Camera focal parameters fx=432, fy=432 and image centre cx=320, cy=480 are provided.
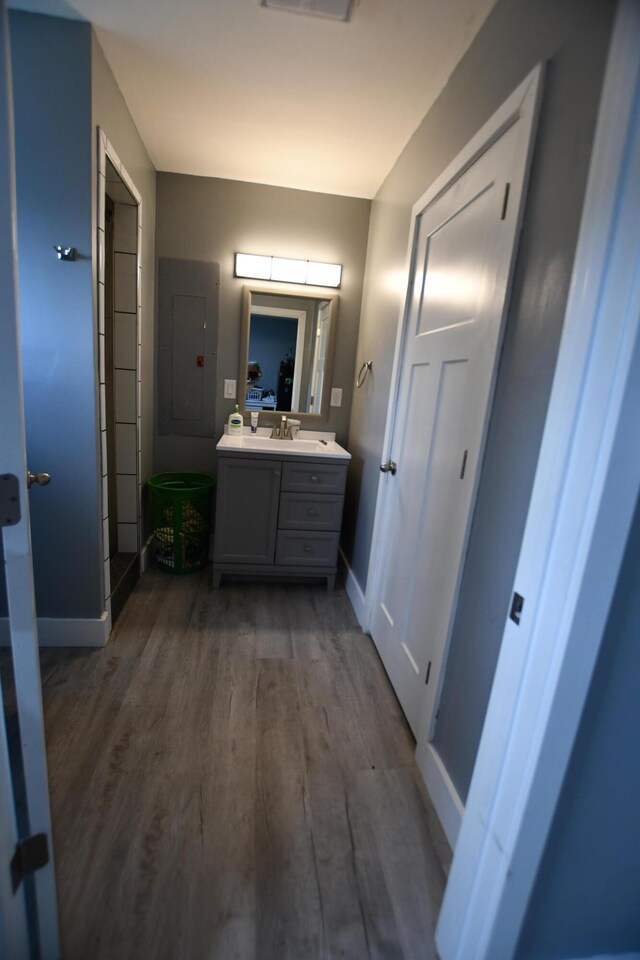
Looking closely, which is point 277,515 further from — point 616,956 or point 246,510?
point 616,956

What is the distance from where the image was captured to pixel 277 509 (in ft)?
8.00

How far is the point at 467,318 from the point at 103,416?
148cm

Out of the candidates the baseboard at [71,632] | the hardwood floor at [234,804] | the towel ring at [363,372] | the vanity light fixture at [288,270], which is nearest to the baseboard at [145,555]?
the hardwood floor at [234,804]

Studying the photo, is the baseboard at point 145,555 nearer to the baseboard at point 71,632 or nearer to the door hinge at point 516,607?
the baseboard at point 71,632

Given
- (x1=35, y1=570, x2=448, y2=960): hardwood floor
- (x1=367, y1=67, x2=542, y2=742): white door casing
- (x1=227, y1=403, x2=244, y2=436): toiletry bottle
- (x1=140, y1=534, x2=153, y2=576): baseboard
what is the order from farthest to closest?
1. (x1=227, y1=403, x2=244, y2=436): toiletry bottle
2. (x1=140, y1=534, x2=153, y2=576): baseboard
3. (x1=367, y1=67, x2=542, y2=742): white door casing
4. (x1=35, y1=570, x2=448, y2=960): hardwood floor

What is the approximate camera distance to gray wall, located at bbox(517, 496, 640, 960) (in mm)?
736

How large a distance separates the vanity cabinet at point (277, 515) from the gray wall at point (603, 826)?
1780 mm

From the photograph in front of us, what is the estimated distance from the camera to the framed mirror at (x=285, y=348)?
2721mm

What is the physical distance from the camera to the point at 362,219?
8.81 feet

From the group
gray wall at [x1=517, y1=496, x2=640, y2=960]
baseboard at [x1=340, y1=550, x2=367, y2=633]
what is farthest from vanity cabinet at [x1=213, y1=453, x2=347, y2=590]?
gray wall at [x1=517, y1=496, x2=640, y2=960]

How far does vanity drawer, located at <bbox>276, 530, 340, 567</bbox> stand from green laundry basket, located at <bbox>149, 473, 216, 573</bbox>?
0.53m

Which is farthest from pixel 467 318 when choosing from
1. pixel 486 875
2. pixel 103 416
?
pixel 103 416

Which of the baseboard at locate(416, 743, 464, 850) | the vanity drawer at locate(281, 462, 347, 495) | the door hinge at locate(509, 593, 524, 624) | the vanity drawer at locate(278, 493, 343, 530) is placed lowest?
the baseboard at locate(416, 743, 464, 850)

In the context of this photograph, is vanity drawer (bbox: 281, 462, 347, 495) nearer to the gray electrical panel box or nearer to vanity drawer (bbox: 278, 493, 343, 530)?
vanity drawer (bbox: 278, 493, 343, 530)
